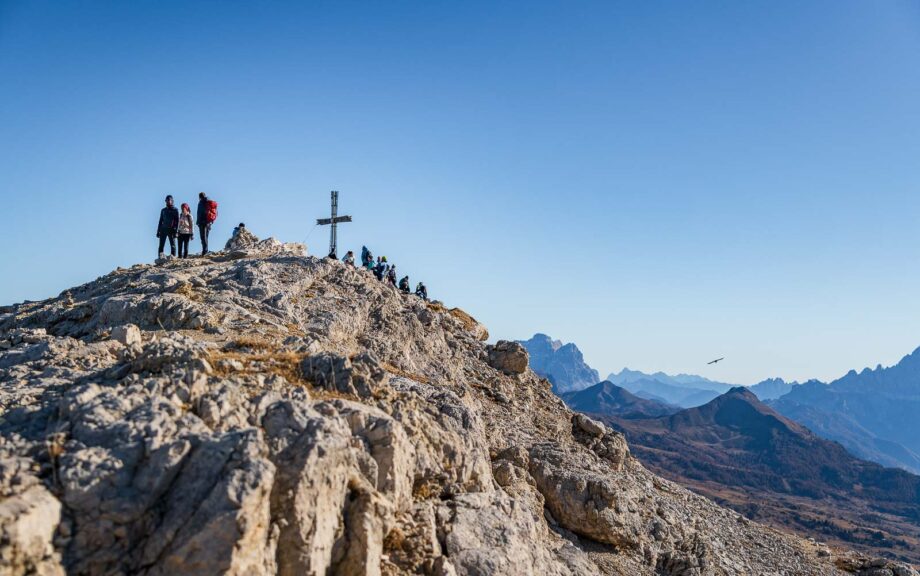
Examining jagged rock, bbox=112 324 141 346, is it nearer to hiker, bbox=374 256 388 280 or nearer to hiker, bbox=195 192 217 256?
hiker, bbox=195 192 217 256

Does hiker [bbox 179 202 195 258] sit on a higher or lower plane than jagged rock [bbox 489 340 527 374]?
higher

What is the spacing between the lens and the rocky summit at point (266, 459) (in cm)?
972

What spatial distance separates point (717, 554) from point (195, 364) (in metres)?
23.5

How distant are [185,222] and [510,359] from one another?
17.3m

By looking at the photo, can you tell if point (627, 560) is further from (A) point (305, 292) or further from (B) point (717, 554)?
(A) point (305, 292)

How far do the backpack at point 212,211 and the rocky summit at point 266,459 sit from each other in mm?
3593

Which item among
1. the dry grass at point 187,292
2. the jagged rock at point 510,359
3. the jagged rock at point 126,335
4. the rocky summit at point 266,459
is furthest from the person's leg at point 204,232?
the jagged rock at point 510,359

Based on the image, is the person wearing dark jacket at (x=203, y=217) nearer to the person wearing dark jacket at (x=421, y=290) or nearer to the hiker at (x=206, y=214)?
the hiker at (x=206, y=214)

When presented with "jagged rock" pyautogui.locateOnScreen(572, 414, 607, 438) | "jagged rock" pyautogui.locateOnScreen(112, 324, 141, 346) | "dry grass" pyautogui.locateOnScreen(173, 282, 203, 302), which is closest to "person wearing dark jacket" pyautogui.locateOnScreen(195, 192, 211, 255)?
"dry grass" pyautogui.locateOnScreen(173, 282, 203, 302)

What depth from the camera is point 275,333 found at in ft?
64.6

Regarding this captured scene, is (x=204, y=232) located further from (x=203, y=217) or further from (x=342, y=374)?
(x=342, y=374)

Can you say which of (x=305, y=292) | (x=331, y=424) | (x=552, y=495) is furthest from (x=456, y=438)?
(x=305, y=292)

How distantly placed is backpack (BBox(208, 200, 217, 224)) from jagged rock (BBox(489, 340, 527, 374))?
15211mm

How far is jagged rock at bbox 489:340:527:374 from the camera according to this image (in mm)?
33469
